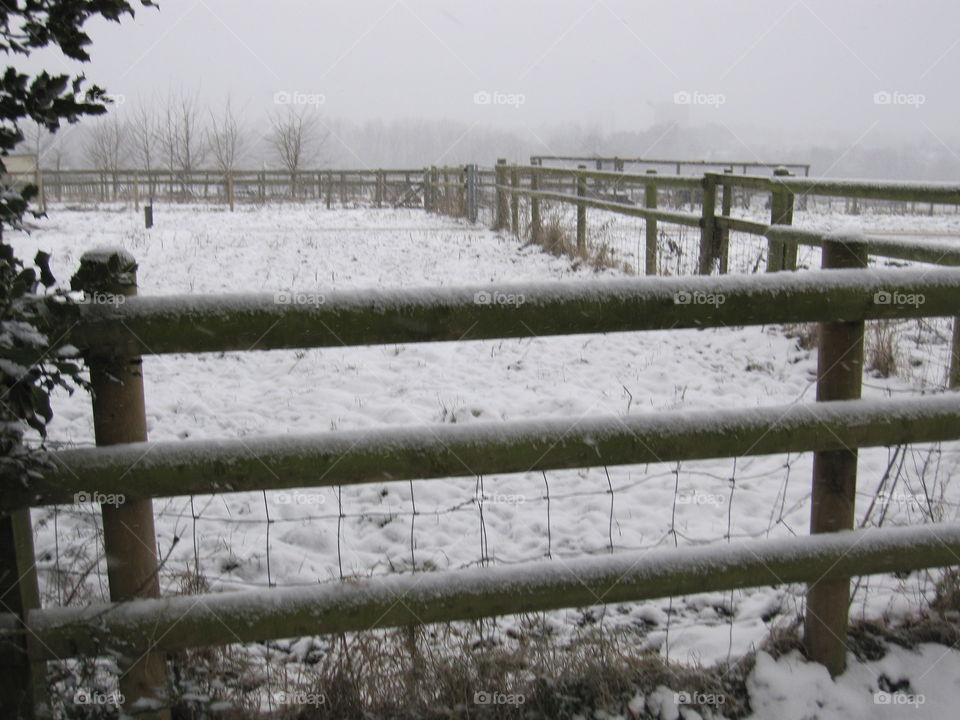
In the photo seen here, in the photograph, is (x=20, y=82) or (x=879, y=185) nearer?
(x=20, y=82)

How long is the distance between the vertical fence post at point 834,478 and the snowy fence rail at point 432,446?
0.04 ft

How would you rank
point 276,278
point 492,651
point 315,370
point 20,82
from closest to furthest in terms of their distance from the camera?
point 20,82 → point 492,651 → point 315,370 → point 276,278

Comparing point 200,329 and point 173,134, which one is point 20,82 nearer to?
point 200,329

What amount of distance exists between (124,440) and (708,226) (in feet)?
21.9

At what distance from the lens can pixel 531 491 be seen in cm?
407

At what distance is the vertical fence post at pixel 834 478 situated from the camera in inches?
87.7

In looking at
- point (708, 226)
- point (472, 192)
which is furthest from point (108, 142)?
point (708, 226)

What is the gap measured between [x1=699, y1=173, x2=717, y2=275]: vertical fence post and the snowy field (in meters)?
1.02

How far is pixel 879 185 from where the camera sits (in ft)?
17.5

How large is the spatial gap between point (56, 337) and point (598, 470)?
3023 millimetres

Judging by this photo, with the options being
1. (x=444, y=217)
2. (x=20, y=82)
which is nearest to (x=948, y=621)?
(x=20, y=82)

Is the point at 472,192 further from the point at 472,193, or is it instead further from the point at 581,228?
the point at 581,228

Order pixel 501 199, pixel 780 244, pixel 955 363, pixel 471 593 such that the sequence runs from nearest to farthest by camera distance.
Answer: pixel 471 593
pixel 955 363
pixel 780 244
pixel 501 199

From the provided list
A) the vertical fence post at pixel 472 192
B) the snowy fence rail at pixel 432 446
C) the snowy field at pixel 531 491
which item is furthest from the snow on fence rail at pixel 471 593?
the vertical fence post at pixel 472 192
